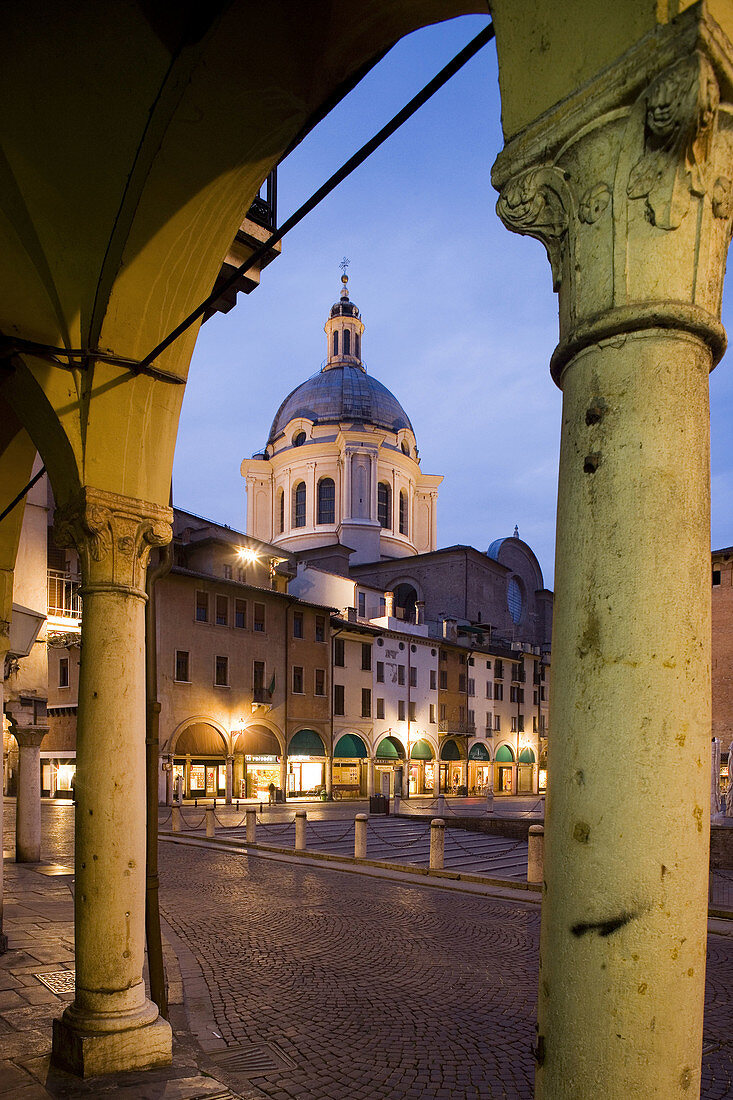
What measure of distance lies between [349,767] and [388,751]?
3160 millimetres

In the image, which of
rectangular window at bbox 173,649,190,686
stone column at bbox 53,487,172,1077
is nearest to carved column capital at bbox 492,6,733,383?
stone column at bbox 53,487,172,1077

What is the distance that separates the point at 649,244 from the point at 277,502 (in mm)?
61308

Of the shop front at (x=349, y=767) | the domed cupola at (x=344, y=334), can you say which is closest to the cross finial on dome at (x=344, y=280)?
the domed cupola at (x=344, y=334)

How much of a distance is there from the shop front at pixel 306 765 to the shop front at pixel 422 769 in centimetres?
731

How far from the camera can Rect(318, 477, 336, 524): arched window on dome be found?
5947 centimetres

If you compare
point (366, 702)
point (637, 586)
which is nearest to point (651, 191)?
point (637, 586)

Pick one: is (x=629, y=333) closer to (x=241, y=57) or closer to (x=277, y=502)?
(x=241, y=57)

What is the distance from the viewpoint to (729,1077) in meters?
5.49

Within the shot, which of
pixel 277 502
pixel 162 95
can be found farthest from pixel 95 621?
pixel 277 502

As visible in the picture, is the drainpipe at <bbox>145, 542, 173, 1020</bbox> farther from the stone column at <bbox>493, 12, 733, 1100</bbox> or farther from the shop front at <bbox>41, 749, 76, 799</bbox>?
the shop front at <bbox>41, 749, 76, 799</bbox>

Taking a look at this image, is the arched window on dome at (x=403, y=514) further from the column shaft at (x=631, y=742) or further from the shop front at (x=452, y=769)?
the column shaft at (x=631, y=742)

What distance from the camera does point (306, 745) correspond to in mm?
39562

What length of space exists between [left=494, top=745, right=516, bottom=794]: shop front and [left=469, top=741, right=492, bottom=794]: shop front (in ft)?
3.22

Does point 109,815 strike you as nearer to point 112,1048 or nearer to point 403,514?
point 112,1048
